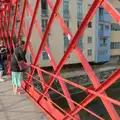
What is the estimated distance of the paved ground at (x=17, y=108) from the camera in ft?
18.9

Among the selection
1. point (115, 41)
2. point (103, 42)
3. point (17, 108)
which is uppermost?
point (17, 108)

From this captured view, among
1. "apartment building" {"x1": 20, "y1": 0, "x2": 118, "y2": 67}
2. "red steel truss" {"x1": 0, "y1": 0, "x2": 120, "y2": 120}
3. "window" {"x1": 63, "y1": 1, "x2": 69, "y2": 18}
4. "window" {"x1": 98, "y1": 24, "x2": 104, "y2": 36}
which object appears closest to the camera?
"red steel truss" {"x1": 0, "y1": 0, "x2": 120, "y2": 120}

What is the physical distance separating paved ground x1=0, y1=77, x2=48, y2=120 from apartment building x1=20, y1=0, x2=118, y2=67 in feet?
66.3

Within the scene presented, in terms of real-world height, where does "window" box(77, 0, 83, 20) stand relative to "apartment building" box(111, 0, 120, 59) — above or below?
above

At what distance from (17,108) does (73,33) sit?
26.2 meters

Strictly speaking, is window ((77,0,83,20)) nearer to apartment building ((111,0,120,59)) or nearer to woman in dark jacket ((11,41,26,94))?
apartment building ((111,0,120,59))

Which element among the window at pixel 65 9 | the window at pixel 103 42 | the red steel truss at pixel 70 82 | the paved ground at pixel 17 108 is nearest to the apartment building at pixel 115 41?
the window at pixel 103 42

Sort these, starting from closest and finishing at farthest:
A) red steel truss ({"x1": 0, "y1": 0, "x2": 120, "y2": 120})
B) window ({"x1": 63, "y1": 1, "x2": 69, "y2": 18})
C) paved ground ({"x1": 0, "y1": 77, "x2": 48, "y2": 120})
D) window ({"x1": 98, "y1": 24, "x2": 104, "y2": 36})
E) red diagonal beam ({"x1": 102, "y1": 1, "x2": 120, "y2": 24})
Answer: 1. red diagonal beam ({"x1": 102, "y1": 1, "x2": 120, "y2": 24})
2. red steel truss ({"x1": 0, "y1": 0, "x2": 120, "y2": 120})
3. paved ground ({"x1": 0, "y1": 77, "x2": 48, "y2": 120})
4. window ({"x1": 63, "y1": 1, "x2": 69, "y2": 18})
5. window ({"x1": 98, "y1": 24, "x2": 104, "y2": 36})

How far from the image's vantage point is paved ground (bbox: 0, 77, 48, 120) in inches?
227

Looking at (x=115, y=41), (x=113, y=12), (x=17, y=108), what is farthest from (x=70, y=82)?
(x=115, y=41)

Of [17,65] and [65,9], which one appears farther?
[65,9]

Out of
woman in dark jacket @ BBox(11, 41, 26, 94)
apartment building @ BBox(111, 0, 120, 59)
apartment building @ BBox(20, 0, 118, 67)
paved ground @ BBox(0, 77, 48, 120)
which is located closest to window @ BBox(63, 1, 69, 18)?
apartment building @ BBox(20, 0, 118, 67)

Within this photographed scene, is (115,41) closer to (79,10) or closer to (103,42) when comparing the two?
(103,42)

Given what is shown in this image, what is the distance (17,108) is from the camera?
6.45 m
